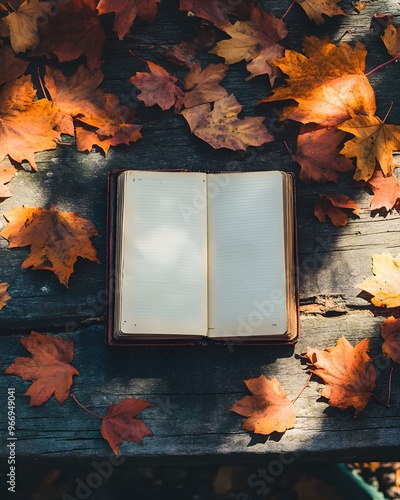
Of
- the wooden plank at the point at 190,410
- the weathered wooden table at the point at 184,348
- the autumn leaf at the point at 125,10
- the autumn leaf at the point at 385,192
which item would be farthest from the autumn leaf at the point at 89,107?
the autumn leaf at the point at 385,192

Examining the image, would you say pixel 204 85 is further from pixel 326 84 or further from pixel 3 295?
pixel 3 295

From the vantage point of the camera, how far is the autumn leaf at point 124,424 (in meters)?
1.76

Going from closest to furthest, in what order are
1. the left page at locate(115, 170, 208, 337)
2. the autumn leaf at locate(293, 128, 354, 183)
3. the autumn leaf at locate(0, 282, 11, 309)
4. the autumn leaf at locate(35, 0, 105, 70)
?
the left page at locate(115, 170, 208, 337) < the autumn leaf at locate(0, 282, 11, 309) < the autumn leaf at locate(293, 128, 354, 183) < the autumn leaf at locate(35, 0, 105, 70)

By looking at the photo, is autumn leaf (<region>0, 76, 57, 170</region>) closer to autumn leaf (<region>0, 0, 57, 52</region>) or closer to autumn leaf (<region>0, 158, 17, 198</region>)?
autumn leaf (<region>0, 158, 17, 198</region>)

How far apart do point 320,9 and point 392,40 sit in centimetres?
27

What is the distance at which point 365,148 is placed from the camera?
200 centimetres

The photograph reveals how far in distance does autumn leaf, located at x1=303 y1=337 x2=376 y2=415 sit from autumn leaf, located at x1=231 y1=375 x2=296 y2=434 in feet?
0.39

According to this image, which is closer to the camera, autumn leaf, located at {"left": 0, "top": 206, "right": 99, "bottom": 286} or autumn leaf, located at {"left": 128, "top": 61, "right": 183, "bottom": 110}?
autumn leaf, located at {"left": 0, "top": 206, "right": 99, "bottom": 286}

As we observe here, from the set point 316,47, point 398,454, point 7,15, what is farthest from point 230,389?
point 7,15

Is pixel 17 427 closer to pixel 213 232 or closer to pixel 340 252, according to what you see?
pixel 213 232

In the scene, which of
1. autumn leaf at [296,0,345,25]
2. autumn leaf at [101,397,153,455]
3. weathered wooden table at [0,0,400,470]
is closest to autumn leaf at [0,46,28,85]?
weathered wooden table at [0,0,400,470]

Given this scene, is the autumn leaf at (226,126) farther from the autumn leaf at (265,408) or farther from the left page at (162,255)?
the autumn leaf at (265,408)

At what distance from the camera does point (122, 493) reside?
2.78m

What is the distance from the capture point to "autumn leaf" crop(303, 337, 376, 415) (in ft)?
5.92
